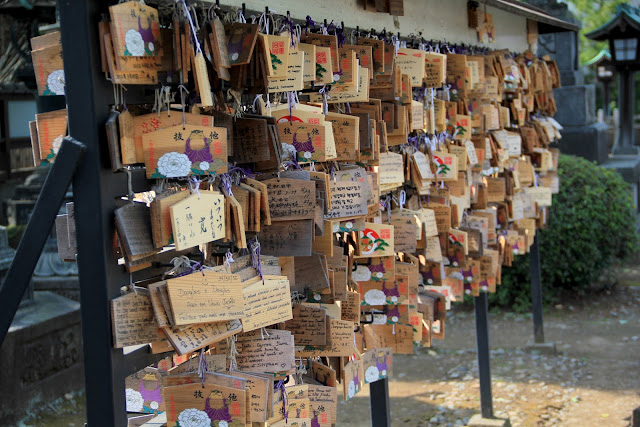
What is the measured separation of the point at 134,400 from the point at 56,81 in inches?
36.8

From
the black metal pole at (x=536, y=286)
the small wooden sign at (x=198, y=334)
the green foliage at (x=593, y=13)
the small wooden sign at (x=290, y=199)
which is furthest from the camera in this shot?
the green foliage at (x=593, y=13)

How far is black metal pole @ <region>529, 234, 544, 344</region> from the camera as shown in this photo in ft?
20.0

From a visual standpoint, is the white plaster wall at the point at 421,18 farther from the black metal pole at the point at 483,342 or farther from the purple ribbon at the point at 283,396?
the black metal pole at the point at 483,342

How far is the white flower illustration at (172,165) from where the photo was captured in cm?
175

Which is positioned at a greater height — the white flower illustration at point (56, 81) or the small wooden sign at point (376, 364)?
the white flower illustration at point (56, 81)

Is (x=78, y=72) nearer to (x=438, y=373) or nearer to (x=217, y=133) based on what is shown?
(x=217, y=133)

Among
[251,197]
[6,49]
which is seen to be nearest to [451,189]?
[251,197]

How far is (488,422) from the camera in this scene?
4641 millimetres

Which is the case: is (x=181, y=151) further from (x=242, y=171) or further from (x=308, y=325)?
(x=308, y=325)

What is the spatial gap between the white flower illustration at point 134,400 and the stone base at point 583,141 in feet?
28.7

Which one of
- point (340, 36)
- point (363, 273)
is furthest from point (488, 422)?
point (340, 36)

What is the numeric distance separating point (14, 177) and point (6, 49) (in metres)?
3.58

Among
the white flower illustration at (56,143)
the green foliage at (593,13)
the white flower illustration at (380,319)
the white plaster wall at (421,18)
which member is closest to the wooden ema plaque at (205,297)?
the white flower illustration at (56,143)

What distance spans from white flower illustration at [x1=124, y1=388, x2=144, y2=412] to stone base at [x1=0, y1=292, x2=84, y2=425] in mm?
2897
